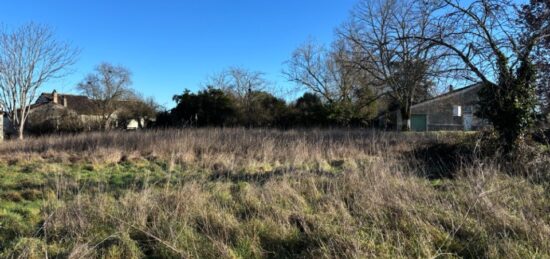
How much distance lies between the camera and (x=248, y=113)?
32.9 m

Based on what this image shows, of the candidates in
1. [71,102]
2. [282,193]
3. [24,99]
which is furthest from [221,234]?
[71,102]

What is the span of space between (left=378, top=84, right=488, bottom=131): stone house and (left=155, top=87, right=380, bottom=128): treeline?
9.65 meters

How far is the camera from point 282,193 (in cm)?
624

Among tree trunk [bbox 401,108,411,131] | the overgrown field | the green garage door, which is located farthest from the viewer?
the green garage door

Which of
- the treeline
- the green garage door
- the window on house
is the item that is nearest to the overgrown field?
the treeline

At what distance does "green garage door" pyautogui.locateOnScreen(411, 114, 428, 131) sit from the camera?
1845 inches

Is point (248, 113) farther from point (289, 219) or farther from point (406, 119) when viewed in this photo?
point (289, 219)

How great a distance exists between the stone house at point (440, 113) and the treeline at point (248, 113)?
9.65 metres

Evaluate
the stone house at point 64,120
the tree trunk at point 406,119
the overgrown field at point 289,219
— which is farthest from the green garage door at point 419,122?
the overgrown field at point 289,219

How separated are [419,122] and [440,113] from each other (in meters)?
2.52

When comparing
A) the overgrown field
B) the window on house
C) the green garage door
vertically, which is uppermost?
the window on house

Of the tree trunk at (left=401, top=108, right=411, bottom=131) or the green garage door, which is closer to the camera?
the tree trunk at (left=401, top=108, right=411, bottom=131)

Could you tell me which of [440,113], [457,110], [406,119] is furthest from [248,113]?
[440,113]

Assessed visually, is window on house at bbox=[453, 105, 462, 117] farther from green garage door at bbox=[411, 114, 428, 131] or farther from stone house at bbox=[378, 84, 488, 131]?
green garage door at bbox=[411, 114, 428, 131]
